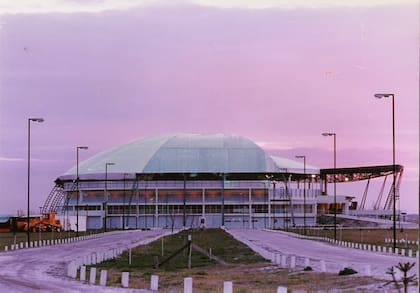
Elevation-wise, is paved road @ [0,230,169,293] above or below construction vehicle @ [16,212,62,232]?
above

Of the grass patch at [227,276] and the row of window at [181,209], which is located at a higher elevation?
the grass patch at [227,276]

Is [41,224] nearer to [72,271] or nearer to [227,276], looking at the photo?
[72,271]

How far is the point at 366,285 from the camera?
34.6 meters

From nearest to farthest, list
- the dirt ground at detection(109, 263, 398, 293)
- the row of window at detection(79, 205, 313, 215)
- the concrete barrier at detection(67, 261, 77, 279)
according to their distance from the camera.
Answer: the dirt ground at detection(109, 263, 398, 293) → the concrete barrier at detection(67, 261, 77, 279) → the row of window at detection(79, 205, 313, 215)

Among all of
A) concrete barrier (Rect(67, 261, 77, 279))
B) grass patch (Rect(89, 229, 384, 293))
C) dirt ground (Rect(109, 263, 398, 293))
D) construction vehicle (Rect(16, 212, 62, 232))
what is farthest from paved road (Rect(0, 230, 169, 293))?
construction vehicle (Rect(16, 212, 62, 232))

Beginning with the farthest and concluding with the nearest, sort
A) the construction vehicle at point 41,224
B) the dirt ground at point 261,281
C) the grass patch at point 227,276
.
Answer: the construction vehicle at point 41,224, the grass patch at point 227,276, the dirt ground at point 261,281

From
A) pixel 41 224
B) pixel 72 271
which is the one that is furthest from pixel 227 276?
pixel 41 224

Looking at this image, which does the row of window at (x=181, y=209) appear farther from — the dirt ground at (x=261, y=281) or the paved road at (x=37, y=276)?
the dirt ground at (x=261, y=281)

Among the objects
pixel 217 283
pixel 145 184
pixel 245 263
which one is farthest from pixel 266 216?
pixel 217 283

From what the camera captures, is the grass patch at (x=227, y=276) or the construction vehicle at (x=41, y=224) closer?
the grass patch at (x=227, y=276)

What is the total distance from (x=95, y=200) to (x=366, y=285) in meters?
167

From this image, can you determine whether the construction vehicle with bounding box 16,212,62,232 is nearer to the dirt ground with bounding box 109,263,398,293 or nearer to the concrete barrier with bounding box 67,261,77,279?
the dirt ground with bounding box 109,263,398,293

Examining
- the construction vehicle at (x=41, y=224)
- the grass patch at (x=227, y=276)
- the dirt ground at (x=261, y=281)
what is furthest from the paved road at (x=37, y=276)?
the construction vehicle at (x=41, y=224)

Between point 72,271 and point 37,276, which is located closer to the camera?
point 37,276
